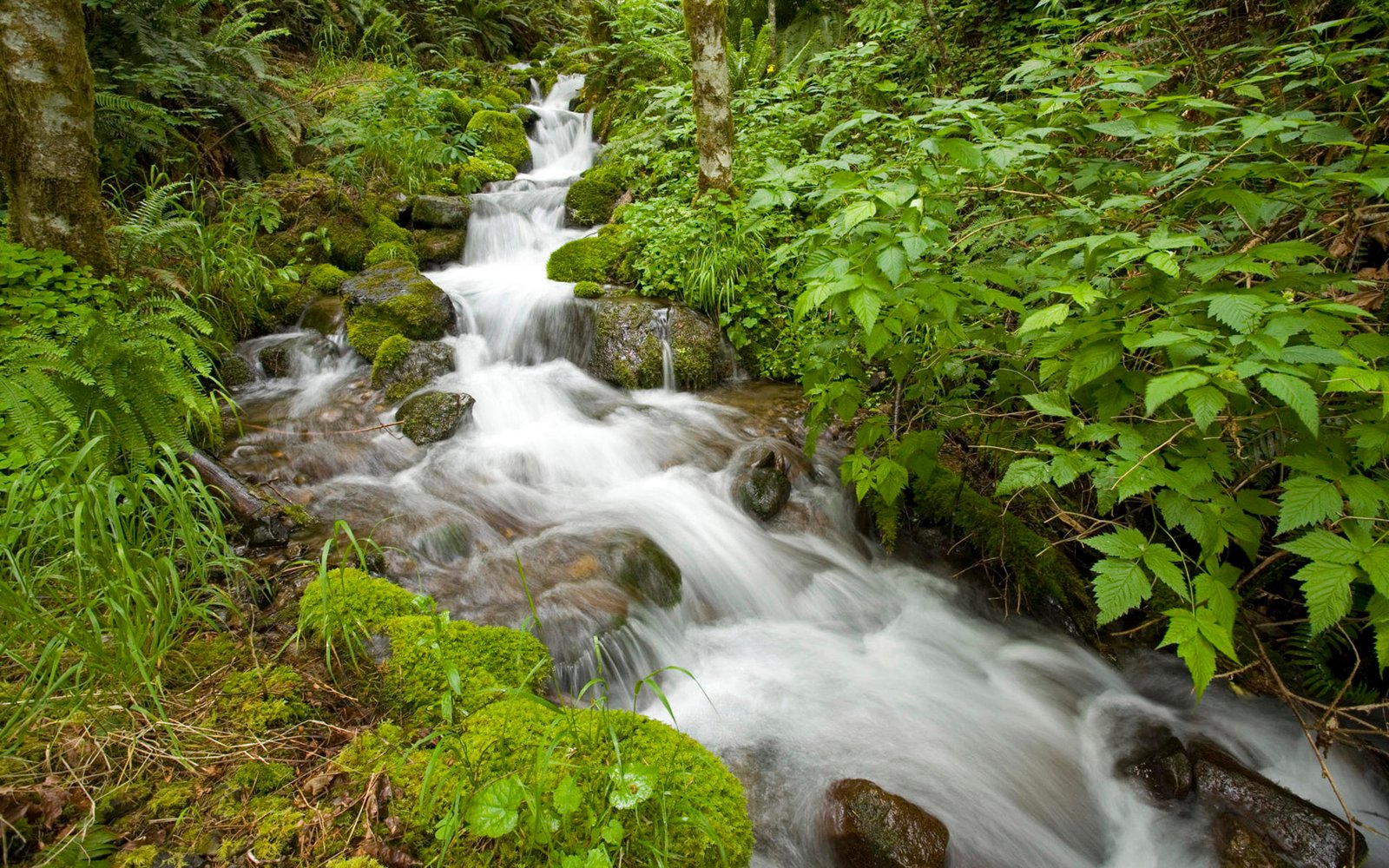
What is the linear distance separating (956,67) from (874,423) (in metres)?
5.31

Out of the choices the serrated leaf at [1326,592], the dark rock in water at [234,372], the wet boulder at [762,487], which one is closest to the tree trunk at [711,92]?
the wet boulder at [762,487]

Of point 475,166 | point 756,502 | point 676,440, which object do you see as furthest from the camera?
point 475,166

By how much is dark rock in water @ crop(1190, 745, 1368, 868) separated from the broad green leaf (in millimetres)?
2949

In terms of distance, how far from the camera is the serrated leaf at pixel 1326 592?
1.66m

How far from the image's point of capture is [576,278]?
22.8 feet

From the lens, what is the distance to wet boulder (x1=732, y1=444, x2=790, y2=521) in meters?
4.44

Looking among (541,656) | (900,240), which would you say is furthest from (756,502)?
(900,240)

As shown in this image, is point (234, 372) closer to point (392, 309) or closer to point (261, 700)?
point (392, 309)

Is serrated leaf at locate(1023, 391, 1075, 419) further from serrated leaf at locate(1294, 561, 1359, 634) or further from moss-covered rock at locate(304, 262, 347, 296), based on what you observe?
moss-covered rock at locate(304, 262, 347, 296)

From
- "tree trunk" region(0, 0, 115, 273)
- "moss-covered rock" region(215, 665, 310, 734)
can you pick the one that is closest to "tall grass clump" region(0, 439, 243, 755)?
"moss-covered rock" region(215, 665, 310, 734)

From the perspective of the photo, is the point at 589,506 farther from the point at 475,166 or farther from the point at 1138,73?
the point at 475,166

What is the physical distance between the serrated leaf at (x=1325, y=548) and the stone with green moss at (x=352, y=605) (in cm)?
278

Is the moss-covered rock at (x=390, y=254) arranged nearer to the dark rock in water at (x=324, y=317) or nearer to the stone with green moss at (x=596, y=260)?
the dark rock in water at (x=324, y=317)

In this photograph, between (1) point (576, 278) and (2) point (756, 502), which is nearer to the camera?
(2) point (756, 502)
